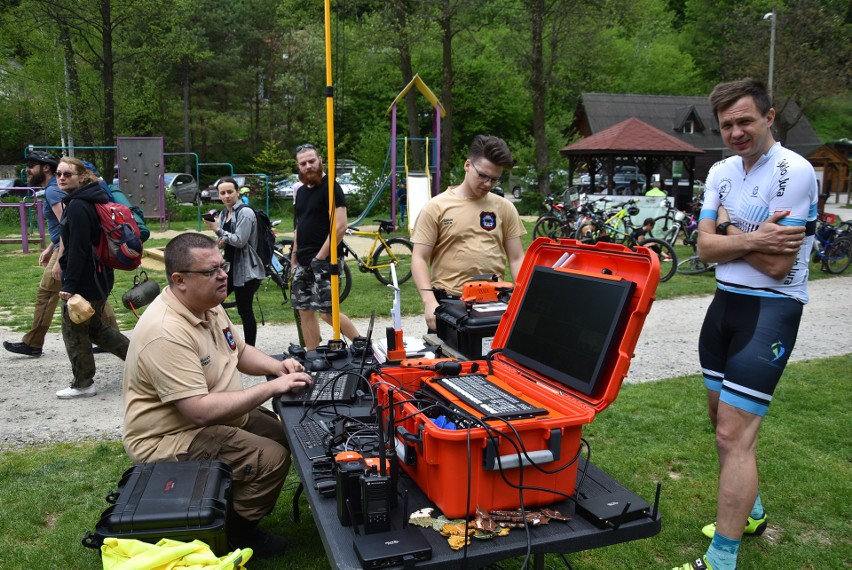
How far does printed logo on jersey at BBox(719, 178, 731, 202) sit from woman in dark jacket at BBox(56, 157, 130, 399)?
4.36 metres

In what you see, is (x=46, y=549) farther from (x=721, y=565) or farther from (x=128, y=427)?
(x=721, y=565)

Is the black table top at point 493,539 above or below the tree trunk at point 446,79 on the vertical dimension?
below

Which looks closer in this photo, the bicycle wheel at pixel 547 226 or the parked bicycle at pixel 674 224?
the parked bicycle at pixel 674 224

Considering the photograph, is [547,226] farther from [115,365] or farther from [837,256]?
[115,365]

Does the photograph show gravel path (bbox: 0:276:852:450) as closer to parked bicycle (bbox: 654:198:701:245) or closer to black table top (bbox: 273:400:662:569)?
black table top (bbox: 273:400:662:569)

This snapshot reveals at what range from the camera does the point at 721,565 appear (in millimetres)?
2648

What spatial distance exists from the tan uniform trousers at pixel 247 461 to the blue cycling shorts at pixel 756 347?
1.84m

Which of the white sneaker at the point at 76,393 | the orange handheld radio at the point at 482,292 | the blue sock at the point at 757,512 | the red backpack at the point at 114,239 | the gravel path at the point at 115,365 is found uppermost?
the red backpack at the point at 114,239

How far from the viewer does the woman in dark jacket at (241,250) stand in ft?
19.2

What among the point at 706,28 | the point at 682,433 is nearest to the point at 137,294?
the point at 682,433

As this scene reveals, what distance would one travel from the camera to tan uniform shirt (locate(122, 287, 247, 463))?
2705mm

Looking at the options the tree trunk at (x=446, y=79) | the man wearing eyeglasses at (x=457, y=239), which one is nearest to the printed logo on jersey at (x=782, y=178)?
the man wearing eyeglasses at (x=457, y=239)

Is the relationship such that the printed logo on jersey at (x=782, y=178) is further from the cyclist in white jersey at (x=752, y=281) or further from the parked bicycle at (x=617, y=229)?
the parked bicycle at (x=617, y=229)

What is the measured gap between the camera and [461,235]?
403 centimetres
